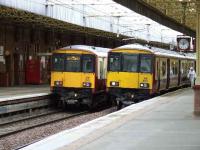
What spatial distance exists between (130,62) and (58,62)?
343cm

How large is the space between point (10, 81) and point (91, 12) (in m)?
9.97

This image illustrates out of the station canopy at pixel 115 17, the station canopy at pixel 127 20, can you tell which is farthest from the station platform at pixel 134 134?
the station canopy at pixel 127 20

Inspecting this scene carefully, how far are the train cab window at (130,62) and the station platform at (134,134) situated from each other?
26.2 ft

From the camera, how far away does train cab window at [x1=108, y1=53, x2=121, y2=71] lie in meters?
26.4

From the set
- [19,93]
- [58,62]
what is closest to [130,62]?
[58,62]

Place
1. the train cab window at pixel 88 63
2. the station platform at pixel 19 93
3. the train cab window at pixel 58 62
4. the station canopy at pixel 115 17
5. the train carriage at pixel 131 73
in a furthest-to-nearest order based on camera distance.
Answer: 1. the station canopy at pixel 115 17
2. the train cab window at pixel 58 62
3. the train cab window at pixel 88 63
4. the train carriage at pixel 131 73
5. the station platform at pixel 19 93

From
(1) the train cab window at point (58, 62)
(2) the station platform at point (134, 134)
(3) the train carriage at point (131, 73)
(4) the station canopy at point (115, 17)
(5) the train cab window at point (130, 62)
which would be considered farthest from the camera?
(4) the station canopy at point (115, 17)

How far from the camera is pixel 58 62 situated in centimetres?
2706

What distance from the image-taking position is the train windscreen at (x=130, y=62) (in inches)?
1040

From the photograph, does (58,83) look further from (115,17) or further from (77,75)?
(115,17)

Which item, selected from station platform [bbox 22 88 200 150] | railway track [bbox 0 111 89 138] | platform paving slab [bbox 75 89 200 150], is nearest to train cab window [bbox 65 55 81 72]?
railway track [bbox 0 111 89 138]

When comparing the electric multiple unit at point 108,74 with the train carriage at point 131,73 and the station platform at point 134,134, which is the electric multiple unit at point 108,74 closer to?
the train carriage at point 131,73

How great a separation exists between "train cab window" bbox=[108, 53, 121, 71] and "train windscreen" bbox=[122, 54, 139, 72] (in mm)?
242

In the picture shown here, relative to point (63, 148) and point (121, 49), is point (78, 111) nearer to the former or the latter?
point (121, 49)
